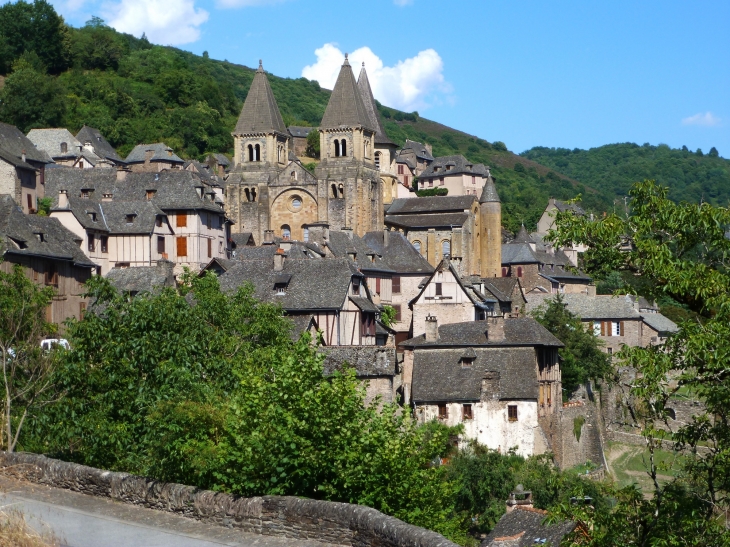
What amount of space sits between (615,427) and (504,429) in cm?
1383

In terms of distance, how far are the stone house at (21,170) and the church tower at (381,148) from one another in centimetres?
3696

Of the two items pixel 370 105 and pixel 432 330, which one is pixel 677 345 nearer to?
pixel 432 330

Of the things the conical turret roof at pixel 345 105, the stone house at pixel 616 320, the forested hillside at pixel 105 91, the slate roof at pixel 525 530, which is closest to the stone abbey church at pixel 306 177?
the conical turret roof at pixel 345 105

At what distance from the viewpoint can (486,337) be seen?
5225 cm

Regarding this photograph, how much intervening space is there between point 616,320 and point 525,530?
150 feet

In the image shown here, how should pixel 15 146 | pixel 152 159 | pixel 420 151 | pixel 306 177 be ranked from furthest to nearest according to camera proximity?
pixel 420 151 < pixel 152 159 < pixel 306 177 < pixel 15 146

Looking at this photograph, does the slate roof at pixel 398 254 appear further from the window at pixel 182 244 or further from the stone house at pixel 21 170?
the stone house at pixel 21 170

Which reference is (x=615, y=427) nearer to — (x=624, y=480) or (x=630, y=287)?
(x=624, y=480)

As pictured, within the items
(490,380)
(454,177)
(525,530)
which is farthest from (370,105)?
(525,530)

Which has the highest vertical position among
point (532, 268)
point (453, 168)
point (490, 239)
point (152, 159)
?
point (453, 168)

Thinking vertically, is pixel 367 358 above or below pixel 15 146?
below

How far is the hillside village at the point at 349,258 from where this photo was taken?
49.7 m

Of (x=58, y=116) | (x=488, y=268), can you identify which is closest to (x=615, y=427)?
(x=488, y=268)

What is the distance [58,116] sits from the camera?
11525cm
